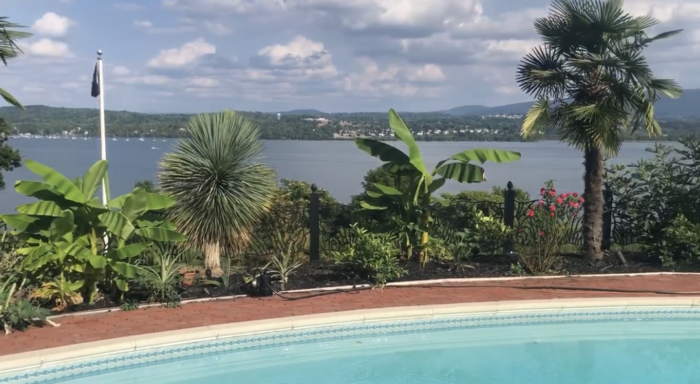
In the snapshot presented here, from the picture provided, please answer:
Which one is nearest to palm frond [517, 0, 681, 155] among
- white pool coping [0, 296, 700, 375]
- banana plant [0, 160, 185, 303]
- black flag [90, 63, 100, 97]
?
white pool coping [0, 296, 700, 375]

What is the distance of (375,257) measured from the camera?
9.12m

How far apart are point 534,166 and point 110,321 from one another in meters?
22.0

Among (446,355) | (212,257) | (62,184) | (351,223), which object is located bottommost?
(446,355)

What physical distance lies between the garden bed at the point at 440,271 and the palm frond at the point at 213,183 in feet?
2.91

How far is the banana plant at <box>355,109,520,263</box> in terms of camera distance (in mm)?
10000

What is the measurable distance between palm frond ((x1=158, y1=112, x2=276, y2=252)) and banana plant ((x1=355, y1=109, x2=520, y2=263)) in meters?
1.87

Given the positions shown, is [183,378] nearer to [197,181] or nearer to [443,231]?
[197,181]

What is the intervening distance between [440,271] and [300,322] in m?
3.36

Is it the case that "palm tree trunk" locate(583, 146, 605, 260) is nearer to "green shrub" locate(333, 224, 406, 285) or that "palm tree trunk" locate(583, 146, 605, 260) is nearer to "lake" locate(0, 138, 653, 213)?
"lake" locate(0, 138, 653, 213)

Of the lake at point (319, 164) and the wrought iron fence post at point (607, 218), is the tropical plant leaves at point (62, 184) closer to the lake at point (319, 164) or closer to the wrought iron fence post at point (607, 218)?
the lake at point (319, 164)

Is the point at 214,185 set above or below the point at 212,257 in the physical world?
above

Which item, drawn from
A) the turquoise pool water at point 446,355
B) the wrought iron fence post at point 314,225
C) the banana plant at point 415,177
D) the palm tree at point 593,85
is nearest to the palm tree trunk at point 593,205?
the palm tree at point 593,85

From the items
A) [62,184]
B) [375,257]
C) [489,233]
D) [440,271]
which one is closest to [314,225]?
[375,257]

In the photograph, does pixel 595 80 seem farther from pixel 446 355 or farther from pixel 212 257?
pixel 212 257
